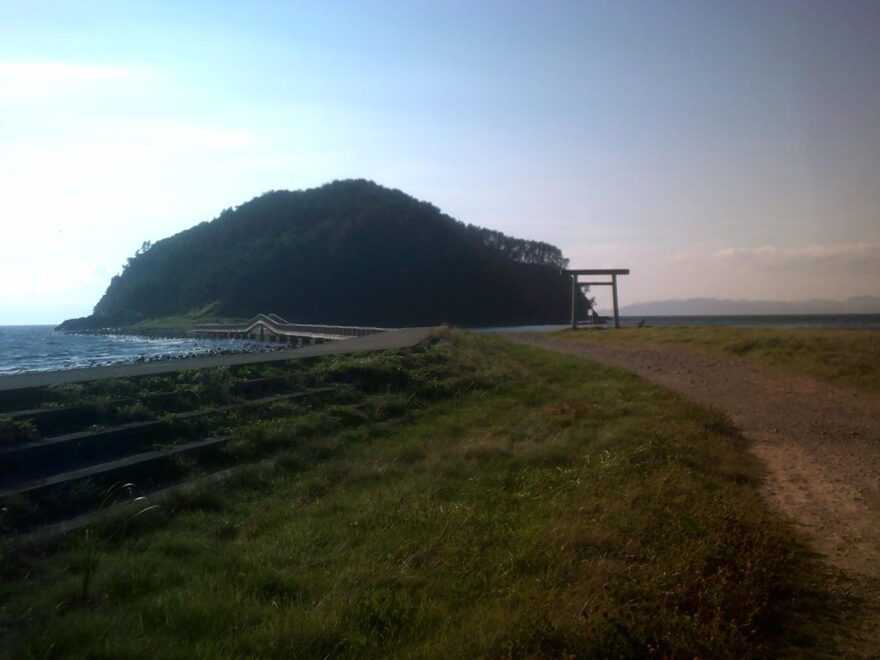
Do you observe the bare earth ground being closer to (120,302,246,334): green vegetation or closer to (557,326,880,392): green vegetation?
(557,326,880,392): green vegetation

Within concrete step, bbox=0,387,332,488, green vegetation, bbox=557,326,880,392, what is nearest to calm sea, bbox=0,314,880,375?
concrete step, bbox=0,387,332,488

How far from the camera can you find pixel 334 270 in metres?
56.4

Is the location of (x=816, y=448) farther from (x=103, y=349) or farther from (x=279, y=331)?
(x=279, y=331)

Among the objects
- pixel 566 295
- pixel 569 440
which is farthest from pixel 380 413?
pixel 566 295

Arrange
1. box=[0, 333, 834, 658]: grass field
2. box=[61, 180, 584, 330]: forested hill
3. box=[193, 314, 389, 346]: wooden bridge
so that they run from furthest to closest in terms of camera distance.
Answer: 1. box=[61, 180, 584, 330]: forested hill
2. box=[193, 314, 389, 346]: wooden bridge
3. box=[0, 333, 834, 658]: grass field

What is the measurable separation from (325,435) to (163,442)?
2.14m

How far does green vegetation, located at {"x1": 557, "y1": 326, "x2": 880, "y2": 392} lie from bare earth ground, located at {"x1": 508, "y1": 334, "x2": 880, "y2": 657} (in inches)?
26.4

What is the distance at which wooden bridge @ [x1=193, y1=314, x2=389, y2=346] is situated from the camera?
1407 inches

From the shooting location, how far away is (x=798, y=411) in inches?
510

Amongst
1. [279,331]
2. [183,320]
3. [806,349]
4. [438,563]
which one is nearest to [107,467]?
[438,563]

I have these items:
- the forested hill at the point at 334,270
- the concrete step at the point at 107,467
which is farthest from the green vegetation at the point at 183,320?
the concrete step at the point at 107,467

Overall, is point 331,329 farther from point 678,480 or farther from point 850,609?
point 850,609

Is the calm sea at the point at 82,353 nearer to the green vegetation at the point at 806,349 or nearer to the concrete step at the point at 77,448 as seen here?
the concrete step at the point at 77,448

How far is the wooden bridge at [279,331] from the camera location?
35.8m
